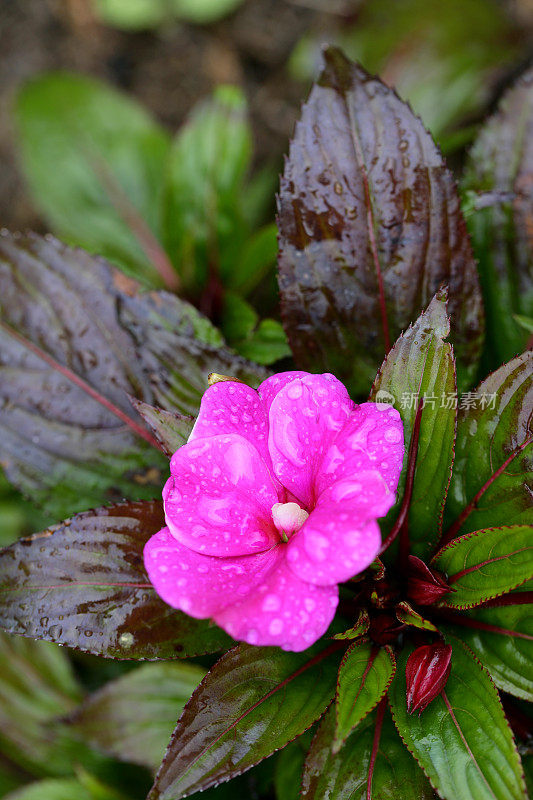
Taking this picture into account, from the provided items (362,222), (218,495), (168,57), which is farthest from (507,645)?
(168,57)

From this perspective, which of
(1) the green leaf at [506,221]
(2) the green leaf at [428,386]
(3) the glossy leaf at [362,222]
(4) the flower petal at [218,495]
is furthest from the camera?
(1) the green leaf at [506,221]

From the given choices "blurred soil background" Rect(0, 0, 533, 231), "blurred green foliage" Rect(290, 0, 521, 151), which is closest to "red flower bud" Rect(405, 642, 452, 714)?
"blurred green foliage" Rect(290, 0, 521, 151)

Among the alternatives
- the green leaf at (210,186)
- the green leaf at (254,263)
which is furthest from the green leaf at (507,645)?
the green leaf at (210,186)

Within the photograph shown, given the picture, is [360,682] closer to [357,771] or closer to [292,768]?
[357,771]

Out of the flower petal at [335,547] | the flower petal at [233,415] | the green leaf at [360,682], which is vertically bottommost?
the green leaf at [360,682]

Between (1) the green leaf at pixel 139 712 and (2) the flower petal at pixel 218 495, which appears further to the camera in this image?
(1) the green leaf at pixel 139 712

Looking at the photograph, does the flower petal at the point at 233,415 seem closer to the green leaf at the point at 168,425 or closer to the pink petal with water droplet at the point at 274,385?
the pink petal with water droplet at the point at 274,385
